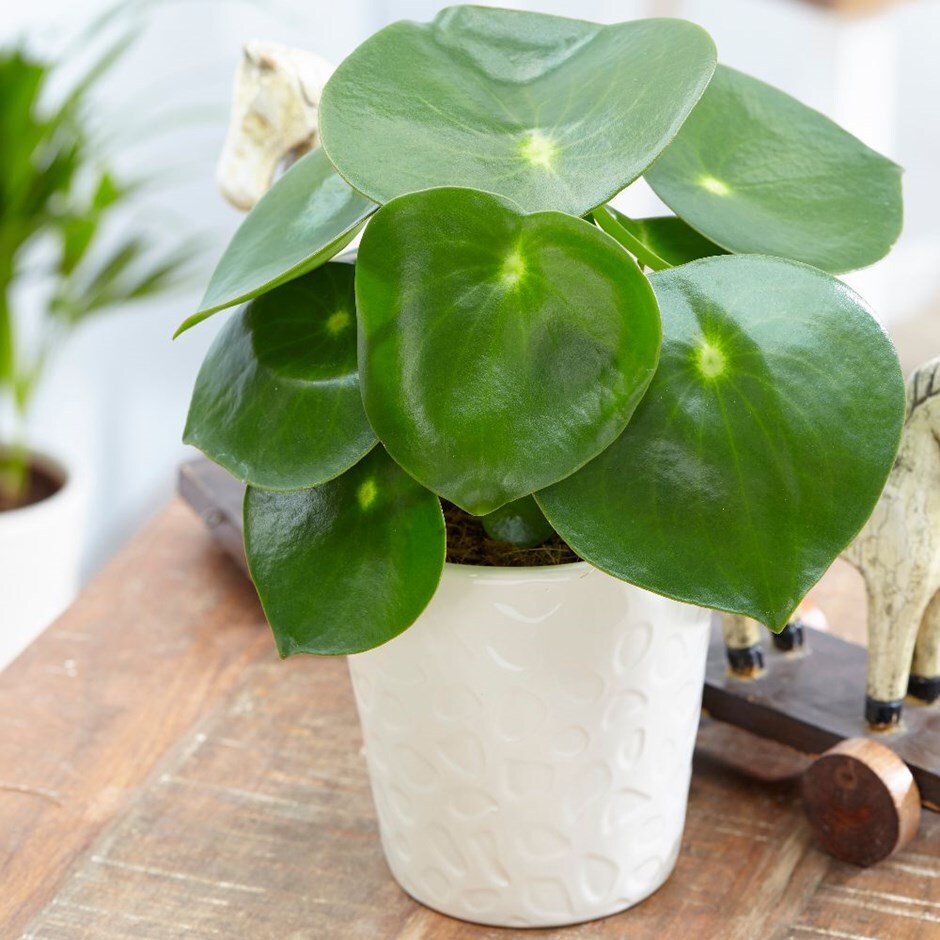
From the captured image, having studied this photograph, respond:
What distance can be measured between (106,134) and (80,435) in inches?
16.6

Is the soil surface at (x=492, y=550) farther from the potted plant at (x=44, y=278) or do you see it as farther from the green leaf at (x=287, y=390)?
the potted plant at (x=44, y=278)

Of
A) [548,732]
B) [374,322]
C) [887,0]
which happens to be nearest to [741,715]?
[548,732]

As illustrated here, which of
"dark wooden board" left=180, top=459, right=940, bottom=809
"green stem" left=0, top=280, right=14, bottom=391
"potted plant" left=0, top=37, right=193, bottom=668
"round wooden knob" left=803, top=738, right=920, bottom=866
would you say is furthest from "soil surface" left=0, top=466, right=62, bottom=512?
"round wooden knob" left=803, top=738, right=920, bottom=866

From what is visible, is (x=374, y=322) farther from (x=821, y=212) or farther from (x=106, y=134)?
(x=106, y=134)

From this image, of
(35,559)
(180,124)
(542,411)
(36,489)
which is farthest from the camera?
(180,124)

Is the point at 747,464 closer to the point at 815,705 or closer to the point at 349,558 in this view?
the point at 349,558

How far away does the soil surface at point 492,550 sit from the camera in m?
0.52

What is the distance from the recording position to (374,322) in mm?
432

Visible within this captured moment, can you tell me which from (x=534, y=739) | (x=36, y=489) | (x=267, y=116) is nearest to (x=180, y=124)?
(x=36, y=489)

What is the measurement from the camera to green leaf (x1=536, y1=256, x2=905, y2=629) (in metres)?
0.44

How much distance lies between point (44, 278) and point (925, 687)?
123 centimetres

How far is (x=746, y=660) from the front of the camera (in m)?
0.66

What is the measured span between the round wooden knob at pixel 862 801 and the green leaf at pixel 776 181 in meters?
0.22

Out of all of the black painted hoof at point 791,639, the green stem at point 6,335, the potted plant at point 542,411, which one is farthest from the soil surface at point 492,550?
the green stem at point 6,335
